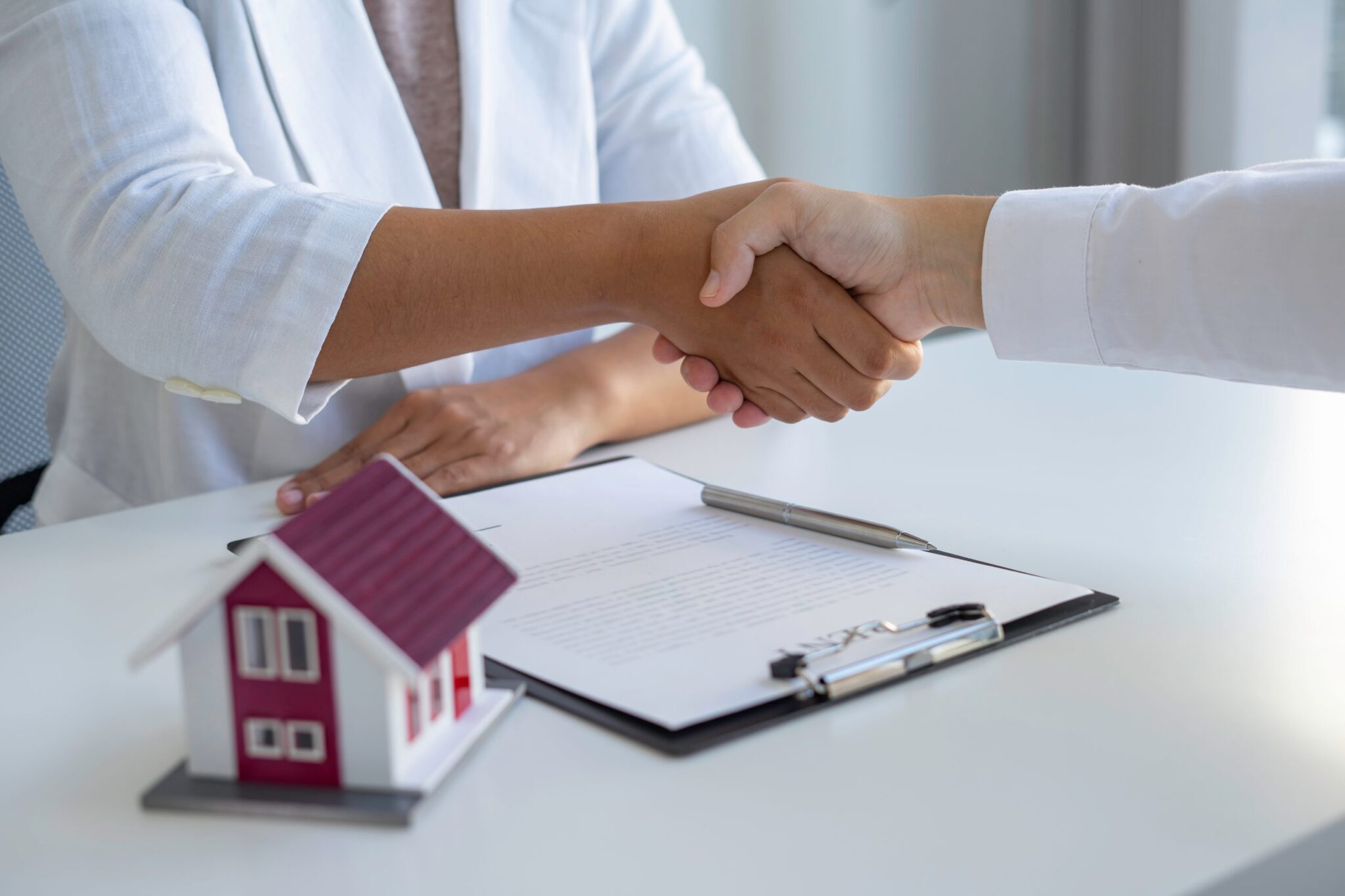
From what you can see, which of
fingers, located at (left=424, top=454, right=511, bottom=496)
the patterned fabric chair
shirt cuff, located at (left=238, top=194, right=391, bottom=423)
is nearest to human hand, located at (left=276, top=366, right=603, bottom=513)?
fingers, located at (left=424, top=454, right=511, bottom=496)

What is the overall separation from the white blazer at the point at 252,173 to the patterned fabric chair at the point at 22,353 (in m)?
0.02

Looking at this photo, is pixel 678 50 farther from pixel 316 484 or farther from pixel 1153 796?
pixel 1153 796

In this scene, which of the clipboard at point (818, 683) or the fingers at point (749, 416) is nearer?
the clipboard at point (818, 683)

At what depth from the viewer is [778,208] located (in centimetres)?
90

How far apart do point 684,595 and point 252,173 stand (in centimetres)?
63

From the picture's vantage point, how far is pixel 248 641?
0.44 metres

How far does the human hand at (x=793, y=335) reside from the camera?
0.95 meters

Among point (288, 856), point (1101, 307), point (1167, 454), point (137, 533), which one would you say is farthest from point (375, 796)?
point (1167, 454)

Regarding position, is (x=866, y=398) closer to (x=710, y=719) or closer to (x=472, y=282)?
(x=472, y=282)

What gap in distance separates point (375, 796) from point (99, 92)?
0.64 m

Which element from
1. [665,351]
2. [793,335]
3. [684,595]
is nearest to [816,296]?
[793,335]

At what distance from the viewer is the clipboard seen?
0.49 meters

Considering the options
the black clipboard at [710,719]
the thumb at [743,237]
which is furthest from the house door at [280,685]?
the thumb at [743,237]

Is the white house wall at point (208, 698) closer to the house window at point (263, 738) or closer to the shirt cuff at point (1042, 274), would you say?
the house window at point (263, 738)
